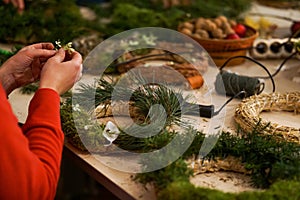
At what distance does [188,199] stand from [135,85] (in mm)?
453

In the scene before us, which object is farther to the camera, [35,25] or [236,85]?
[35,25]

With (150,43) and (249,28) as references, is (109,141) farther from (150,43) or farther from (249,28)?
(249,28)

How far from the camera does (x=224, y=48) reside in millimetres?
1687

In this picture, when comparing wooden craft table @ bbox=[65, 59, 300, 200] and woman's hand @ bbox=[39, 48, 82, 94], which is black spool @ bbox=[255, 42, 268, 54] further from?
woman's hand @ bbox=[39, 48, 82, 94]

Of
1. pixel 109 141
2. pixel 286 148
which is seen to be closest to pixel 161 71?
pixel 109 141

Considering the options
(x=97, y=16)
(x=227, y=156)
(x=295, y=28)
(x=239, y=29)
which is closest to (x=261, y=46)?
(x=239, y=29)

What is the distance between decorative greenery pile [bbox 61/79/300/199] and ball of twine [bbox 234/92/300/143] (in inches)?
0.9

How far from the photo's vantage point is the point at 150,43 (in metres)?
1.71

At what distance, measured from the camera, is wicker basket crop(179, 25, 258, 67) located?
168cm

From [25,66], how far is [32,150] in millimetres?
311

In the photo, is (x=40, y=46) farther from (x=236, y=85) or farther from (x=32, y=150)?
(x=236, y=85)

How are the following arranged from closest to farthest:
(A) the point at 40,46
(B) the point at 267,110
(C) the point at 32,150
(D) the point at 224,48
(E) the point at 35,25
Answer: (C) the point at 32,150 < (A) the point at 40,46 < (B) the point at 267,110 < (D) the point at 224,48 < (E) the point at 35,25

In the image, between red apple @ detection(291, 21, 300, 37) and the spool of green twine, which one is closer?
the spool of green twine

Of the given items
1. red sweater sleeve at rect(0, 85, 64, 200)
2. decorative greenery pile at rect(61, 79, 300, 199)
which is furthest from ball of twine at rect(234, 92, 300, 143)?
red sweater sleeve at rect(0, 85, 64, 200)
